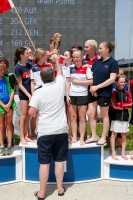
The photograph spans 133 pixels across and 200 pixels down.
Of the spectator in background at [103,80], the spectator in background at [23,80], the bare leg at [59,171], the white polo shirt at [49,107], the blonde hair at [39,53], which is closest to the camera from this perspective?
the white polo shirt at [49,107]

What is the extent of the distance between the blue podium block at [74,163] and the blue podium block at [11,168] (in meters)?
0.06

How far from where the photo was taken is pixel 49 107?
10.3 ft

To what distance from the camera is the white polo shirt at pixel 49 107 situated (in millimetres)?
3125

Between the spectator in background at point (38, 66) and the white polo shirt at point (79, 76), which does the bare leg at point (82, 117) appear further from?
the spectator in background at point (38, 66)

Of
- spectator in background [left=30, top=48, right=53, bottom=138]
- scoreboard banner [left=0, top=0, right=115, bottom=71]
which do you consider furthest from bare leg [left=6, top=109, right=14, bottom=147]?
scoreboard banner [left=0, top=0, right=115, bottom=71]

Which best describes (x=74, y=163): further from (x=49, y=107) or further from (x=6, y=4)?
(x=6, y=4)

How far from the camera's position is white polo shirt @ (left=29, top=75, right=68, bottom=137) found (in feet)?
10.3

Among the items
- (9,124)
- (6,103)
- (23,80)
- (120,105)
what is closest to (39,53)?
(23,80)

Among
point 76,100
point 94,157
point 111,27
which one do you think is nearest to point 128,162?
point 94,157

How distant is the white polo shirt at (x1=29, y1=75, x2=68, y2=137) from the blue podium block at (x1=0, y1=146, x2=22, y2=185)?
69cm

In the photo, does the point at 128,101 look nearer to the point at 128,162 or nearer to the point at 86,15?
the point at 128,162

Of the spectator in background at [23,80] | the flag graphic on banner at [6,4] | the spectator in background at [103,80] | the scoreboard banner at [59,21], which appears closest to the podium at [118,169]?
the spectator in background at [103,80]

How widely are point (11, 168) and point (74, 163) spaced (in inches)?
29.6

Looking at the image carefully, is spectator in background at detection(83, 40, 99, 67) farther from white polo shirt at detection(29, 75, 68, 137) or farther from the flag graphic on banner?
the flag graphic on banner
